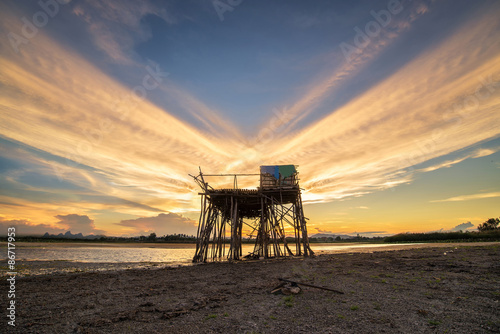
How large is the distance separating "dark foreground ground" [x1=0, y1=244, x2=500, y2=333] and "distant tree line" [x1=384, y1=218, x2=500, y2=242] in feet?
176

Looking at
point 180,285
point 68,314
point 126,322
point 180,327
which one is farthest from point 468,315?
point 68,314

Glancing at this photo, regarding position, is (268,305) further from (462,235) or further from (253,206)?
(462,235)

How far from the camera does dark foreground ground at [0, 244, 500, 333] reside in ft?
22.2

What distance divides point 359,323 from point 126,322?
730cm

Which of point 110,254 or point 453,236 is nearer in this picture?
point 110,254

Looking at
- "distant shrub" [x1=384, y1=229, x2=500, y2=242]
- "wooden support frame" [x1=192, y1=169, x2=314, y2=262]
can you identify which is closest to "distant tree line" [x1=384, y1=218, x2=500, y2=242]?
"distant shrub" [x1=384, y1=229, x2=500, y2=242]

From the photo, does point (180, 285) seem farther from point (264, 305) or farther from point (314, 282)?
point (314, 282)

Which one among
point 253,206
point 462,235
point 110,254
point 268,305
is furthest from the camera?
point 462,235

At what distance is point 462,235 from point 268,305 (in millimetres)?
68976

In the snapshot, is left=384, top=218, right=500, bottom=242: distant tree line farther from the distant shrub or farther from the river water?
the river water

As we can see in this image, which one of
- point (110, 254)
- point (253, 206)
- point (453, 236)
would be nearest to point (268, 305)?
point (253, 206)

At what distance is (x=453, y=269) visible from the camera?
13.9 meters

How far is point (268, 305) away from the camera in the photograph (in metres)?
8.93

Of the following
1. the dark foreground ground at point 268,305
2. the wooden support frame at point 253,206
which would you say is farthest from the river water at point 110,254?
the dark foreground ground at point 268,305
